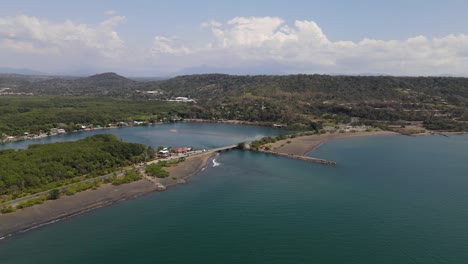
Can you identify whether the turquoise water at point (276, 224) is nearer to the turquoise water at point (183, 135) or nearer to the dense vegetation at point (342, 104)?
the turquoise water at point (183, 135)

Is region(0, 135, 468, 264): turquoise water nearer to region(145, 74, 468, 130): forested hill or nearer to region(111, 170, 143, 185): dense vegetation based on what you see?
region(111, 170, 143, 185): dense vegetation

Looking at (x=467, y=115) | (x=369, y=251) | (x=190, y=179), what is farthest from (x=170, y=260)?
(x=467, y=115)

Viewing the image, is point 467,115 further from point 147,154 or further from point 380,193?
point 147,154

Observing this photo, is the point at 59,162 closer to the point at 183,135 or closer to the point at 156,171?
the point at 156,171

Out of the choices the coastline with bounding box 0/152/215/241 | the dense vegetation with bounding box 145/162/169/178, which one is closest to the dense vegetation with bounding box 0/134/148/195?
the coastline with bounding box 0/152/215/241

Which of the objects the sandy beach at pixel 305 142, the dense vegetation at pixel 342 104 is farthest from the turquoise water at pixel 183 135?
the sandy beach at pixel 305 142

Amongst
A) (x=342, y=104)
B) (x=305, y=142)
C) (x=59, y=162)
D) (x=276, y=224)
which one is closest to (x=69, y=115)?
(x=59, y=162)
